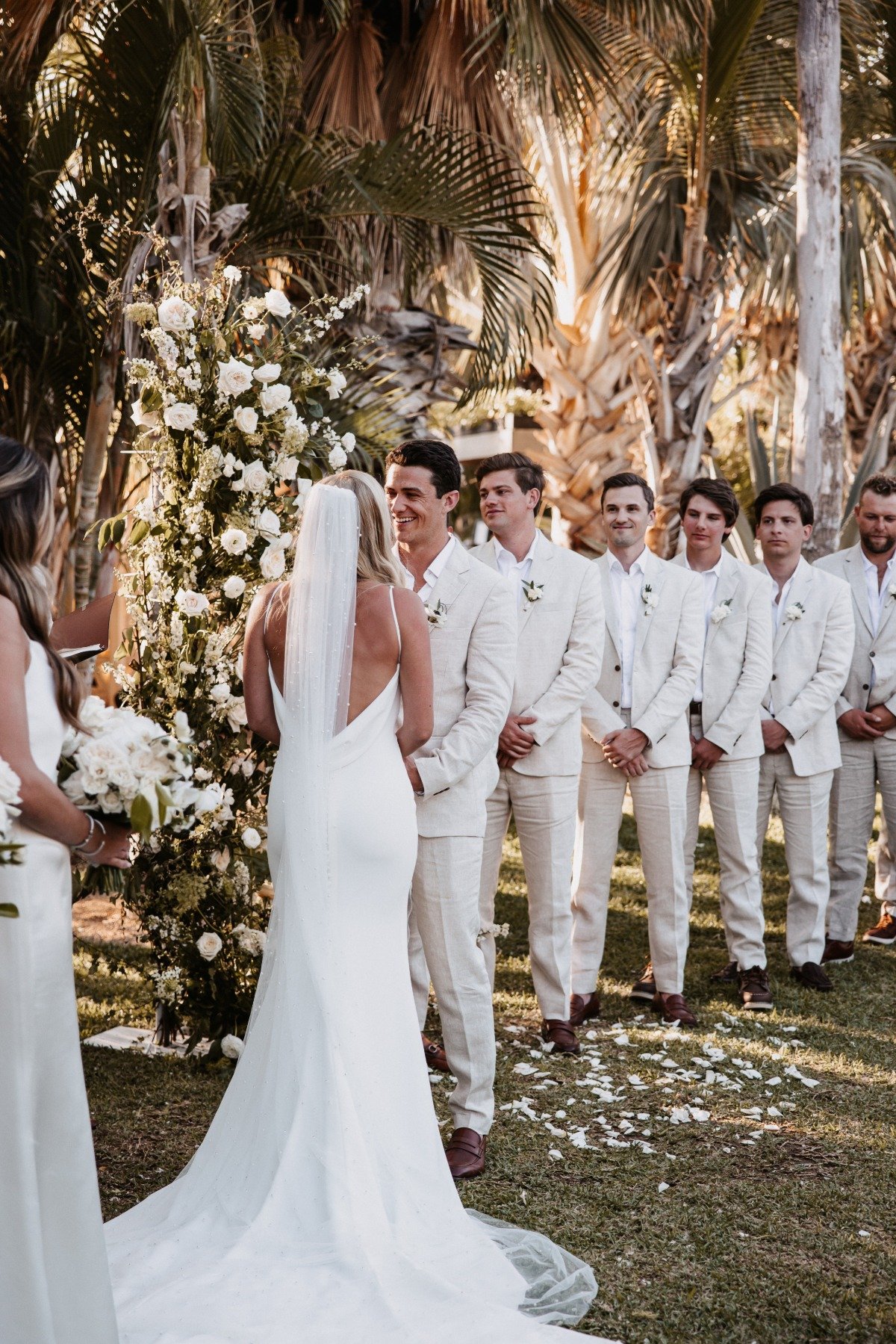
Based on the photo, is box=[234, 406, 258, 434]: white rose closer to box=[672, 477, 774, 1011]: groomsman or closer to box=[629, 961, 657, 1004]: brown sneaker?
box=[672, 477, 774, 1011]: groomsman

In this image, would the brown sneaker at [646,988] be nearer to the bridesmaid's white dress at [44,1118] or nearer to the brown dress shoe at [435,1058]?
the brown dress shoe at [435,1058]

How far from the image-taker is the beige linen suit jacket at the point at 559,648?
5609 millimetres

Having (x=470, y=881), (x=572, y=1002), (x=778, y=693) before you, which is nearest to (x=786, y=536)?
(x=778, y=693)

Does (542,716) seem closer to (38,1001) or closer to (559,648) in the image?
(559,648)

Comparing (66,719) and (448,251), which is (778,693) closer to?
(448,251)

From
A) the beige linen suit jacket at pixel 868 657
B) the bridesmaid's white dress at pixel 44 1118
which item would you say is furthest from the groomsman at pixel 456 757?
the beige linen suit jacket at pixel 868 657

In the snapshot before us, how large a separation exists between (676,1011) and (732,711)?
1470mm

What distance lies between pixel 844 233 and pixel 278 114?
790 cm

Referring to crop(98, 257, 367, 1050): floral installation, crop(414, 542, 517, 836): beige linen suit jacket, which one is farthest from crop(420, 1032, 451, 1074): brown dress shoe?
crop(414, 542, 517, 836): beige linen suit jacket

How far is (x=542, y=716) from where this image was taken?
5.55 metres

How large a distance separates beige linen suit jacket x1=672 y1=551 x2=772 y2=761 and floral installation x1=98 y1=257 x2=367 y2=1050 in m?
2.36

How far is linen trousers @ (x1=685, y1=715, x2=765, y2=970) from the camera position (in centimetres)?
650

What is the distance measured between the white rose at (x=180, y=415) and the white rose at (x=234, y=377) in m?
0.14

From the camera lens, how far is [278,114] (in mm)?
7625
